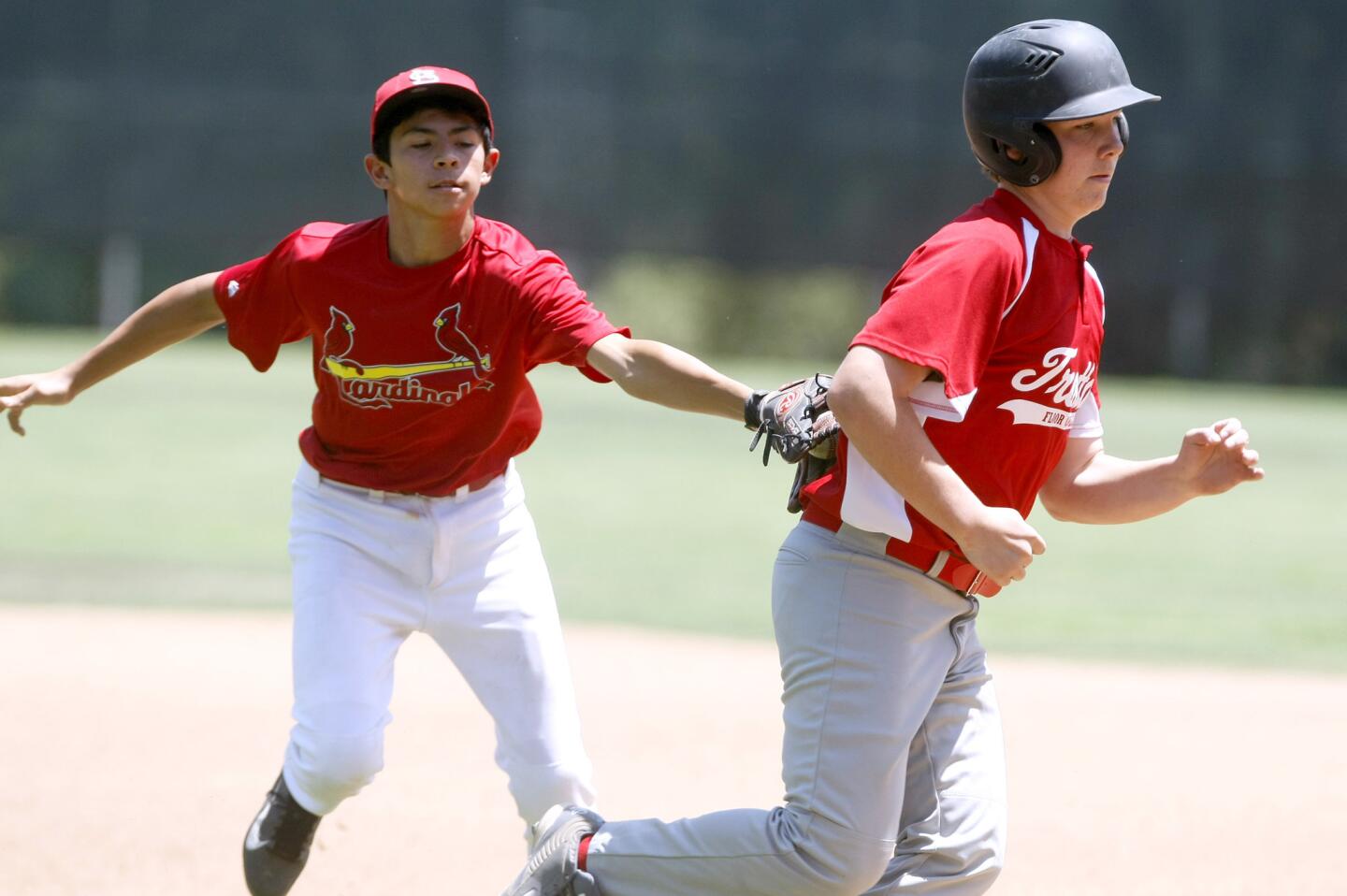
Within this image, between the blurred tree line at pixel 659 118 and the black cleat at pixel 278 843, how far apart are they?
51.4ft

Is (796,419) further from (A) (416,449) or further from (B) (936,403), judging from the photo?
(A) (416,449)

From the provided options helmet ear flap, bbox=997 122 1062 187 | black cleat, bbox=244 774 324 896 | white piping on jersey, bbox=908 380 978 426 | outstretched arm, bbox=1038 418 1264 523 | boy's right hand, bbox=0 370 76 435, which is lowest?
black cleat, bbox=244 774 324 896

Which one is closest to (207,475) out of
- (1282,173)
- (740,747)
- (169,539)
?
(169,539)

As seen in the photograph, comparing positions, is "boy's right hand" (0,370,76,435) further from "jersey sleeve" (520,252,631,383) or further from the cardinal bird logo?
"jersey sleeve" (520,252,631,383)

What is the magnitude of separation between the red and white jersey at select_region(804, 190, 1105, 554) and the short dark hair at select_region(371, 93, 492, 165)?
1.22 meters

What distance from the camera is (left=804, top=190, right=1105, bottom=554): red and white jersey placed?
2586 mm

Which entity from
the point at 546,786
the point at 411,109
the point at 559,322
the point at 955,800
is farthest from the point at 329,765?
the point at 411,109

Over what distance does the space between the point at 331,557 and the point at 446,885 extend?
0.86 meters

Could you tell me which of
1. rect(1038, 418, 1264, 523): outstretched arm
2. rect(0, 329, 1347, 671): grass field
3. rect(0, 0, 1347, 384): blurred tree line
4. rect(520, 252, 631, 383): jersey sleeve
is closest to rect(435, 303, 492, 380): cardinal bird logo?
rect(520, 252, 631, 383): jersey sleeve

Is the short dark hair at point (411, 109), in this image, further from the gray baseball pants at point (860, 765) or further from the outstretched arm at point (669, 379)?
the gray baseball pants at point (860, 765)

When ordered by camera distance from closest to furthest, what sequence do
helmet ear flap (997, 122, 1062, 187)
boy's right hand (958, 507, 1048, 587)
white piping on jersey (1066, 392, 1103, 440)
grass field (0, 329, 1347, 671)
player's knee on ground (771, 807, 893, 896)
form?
boy's right hand (958, 507, 1048, 587), player's knee on ground (771, 807, 893, 896), helmet ear flap (997, 122, 1062, 187), white piping on jersey (1066, 392, 1103, 440), grass field (0, 329, 1347, 671)

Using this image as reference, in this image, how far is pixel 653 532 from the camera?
391 inches

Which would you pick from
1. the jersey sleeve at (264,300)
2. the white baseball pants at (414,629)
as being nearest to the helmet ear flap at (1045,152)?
the white baseball pants at (414,629)

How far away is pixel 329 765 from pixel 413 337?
894mm
